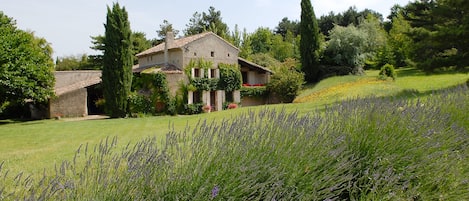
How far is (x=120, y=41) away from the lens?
876 inches

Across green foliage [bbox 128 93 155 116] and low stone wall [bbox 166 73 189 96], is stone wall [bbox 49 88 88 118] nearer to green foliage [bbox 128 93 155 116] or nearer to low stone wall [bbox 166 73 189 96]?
green foliage [bbox 128 93 155 116]

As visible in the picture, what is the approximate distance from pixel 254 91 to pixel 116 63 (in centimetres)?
1169

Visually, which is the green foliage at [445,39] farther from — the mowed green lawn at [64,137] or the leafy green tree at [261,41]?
the leafy green tree at [261,41]

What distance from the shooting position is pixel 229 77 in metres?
27.6

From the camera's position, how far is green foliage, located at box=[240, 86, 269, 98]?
94.8ft

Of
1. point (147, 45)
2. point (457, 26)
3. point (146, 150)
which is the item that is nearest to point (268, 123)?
point (146, 150)

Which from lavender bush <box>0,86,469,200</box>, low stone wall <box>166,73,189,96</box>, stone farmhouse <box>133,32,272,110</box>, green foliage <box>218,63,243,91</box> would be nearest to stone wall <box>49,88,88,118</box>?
stone farmhouse <box>133,32,272,110</box>

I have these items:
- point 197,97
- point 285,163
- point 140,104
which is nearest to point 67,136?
point 285,163

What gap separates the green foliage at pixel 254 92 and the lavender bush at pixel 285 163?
24.8m

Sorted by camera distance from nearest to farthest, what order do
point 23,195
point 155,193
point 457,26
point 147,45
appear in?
point 23,195, point 155,193, point 457,26, point 147,45

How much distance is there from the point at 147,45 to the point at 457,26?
113 feet

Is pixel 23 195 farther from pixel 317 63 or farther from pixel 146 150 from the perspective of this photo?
pixel 317 63

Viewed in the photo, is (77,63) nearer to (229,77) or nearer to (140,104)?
(140,104)

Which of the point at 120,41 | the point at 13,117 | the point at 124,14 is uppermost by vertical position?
the point at 124,14
